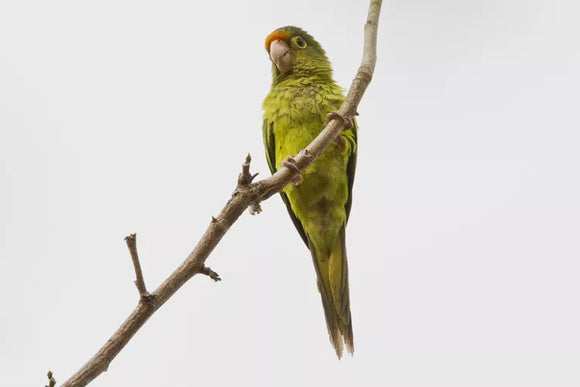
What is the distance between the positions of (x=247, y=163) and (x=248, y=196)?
14cm

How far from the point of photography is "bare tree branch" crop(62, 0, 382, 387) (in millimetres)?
1983

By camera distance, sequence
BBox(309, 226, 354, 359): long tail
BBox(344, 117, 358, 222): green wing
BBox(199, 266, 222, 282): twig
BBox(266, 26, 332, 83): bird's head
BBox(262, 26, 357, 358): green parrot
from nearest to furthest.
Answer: BBox(199, 266, 222, 282): twig → BBox(309, 226, 354, 359): long tail → BBox(262, 26, 357, 358): green parrot → BBox(344, 117, 358, 222): green wing → BBox(266, 26, 332, 83): bird's head

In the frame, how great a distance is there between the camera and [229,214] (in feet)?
8.20

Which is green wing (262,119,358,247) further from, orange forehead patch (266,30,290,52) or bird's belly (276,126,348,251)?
orange forehead patch (266,30,290,52)

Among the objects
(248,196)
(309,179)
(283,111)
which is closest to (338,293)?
(309,179)

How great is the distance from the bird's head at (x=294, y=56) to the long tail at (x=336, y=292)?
1386mm

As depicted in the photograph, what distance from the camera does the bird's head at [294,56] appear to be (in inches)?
210

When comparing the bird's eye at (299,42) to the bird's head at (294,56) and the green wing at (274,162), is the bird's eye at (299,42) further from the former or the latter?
the green wing at (274,162)

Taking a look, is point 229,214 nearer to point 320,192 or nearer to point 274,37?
point 320,192

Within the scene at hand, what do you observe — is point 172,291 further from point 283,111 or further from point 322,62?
point 322,62

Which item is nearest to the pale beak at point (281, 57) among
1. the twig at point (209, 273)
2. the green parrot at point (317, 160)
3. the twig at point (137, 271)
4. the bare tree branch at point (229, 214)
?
the green parrot at point (317, 160)

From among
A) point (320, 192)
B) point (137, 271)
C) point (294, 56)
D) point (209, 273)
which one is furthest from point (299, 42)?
point (137, 271)

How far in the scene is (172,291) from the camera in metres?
2.21

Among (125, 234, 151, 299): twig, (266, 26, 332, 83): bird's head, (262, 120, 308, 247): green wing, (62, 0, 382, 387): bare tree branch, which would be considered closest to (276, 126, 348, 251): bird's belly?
(262, 120, 308, 247): green wing
